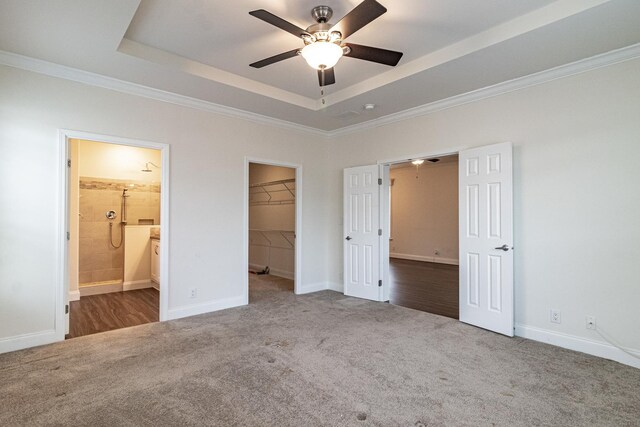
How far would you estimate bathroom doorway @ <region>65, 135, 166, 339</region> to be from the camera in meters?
5.24

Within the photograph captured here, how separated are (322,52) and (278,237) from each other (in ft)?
16.7

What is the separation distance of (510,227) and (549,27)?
1870 millimetres

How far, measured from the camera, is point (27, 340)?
3.08 m

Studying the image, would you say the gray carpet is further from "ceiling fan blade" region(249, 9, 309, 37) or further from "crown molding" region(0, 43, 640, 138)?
"crown molding" region(0, 43, 640, 138)

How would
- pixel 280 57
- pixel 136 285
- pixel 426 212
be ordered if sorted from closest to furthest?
pixel 280 57 < pixel 136 285 < pixel 426 212

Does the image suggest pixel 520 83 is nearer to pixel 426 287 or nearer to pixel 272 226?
pixel 426 287

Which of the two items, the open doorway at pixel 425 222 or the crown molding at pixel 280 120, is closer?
the crown molding at pixel 280 120

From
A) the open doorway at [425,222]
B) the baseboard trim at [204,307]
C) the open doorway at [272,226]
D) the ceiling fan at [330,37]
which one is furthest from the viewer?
the open doorway at [425,222]

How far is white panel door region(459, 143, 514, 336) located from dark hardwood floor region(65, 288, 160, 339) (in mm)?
3830

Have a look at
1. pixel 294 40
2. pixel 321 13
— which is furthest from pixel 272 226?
pixel 321 13

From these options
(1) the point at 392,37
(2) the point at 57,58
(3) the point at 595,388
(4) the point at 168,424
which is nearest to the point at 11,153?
(2) the point at 57,58

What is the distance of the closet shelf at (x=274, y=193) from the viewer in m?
6.71

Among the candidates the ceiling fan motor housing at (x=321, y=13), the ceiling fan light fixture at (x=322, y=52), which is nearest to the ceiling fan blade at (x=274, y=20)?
the ceiling fan light fixture at (x=322, y=52)

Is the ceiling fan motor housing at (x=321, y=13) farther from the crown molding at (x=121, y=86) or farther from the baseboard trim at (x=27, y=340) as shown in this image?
the baseboard trim at (x=27, y=340)
